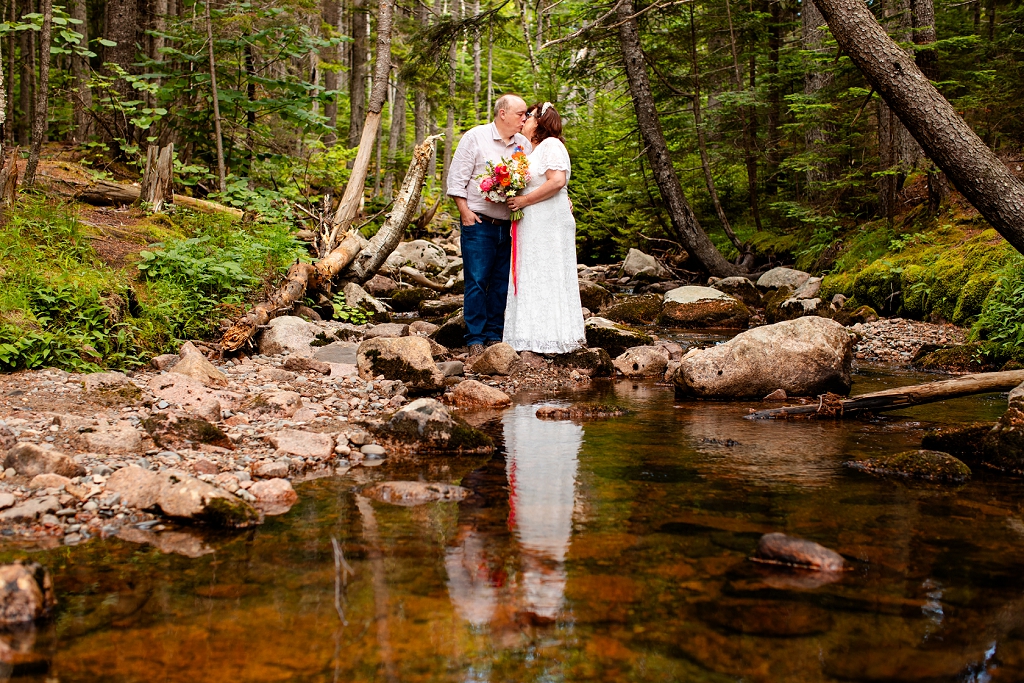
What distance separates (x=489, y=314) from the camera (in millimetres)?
8578

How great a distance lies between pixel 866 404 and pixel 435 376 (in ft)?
12.2

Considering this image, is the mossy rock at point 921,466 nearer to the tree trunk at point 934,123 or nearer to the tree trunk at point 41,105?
the tree trunk at point 934,123

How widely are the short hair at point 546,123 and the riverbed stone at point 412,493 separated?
445cm

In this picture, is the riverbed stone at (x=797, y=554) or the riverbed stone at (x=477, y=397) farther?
the riverbed stone at (x=477, y=397)

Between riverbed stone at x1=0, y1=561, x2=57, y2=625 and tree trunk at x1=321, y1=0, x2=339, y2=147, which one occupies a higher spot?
tree trunk at x1=321, y1=0, x2=339, y2=147

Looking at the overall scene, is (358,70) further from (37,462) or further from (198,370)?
(37,462)

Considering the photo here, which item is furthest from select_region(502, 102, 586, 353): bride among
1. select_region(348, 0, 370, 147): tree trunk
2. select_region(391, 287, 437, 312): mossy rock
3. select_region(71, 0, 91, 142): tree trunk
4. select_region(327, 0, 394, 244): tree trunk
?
select_region(348, 0, 370, 147): tree trunk

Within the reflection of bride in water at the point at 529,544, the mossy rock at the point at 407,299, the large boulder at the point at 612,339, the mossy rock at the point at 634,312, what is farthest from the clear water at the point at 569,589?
the mossy rock at the point at 407,299

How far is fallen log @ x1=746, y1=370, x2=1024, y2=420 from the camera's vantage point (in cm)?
533

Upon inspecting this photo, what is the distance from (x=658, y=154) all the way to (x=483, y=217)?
26.8 feet

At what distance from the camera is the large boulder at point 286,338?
8008mm

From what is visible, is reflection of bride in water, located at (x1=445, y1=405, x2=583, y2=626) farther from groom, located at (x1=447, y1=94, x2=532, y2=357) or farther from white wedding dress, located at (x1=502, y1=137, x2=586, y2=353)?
groom, located at (x1=447, y1=94, x2=532, y2=357)

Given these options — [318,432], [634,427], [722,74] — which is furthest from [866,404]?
[722,74]

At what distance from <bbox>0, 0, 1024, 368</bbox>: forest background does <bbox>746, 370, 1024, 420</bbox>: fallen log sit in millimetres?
2637
